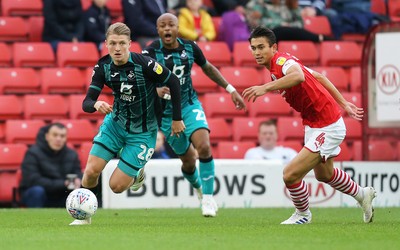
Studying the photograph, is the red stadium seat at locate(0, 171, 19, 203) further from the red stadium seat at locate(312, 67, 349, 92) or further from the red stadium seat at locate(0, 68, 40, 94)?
the red stadium seat at locate(312, 67, 349, 92)

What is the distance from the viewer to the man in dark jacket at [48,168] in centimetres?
1499

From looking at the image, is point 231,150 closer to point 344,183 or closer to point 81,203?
point 344,183

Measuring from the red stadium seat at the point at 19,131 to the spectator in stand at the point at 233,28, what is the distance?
4095mm

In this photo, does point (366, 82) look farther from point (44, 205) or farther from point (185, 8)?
point (44, 205)

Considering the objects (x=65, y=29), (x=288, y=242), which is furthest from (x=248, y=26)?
(x=288, y=242)

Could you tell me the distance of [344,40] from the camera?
764 inches

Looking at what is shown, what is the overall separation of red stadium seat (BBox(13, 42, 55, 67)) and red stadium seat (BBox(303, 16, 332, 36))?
4.95 meters

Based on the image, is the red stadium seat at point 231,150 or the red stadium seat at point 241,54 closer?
the red stadium seat at point 231,150

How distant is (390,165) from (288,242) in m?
7.28

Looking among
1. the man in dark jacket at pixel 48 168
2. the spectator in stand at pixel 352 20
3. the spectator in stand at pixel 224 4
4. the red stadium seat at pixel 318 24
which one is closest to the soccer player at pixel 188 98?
the man in dark jacket at pixel 48 168

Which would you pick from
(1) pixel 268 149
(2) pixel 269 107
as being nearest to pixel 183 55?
(1) pixel 268 149

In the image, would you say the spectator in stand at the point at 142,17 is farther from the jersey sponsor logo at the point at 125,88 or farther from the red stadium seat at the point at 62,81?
the jersey sponsor logo at the point at 125,88

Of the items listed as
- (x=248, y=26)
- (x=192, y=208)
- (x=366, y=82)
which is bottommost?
(x=192, y=208)

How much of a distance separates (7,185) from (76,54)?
2689mm
